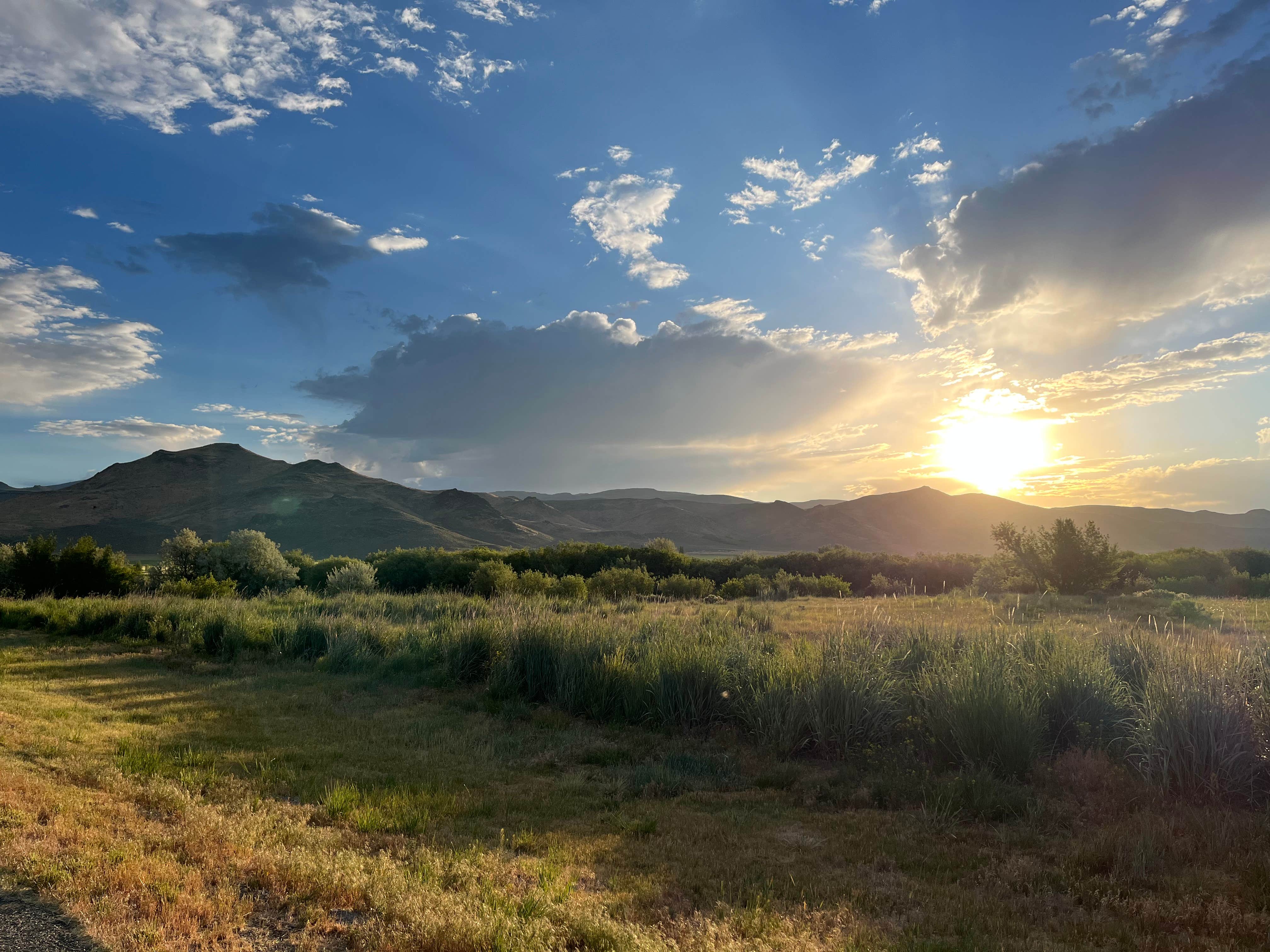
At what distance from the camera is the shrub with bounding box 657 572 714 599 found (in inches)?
1318

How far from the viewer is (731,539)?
430ft

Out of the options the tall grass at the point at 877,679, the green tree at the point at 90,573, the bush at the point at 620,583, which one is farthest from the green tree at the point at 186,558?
the bush at the point at 620,583

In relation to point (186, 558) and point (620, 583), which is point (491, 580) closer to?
point (620, 583)

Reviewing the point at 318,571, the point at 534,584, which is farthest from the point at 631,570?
the point at 318,571

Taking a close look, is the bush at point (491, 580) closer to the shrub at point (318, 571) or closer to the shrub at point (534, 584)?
the shrub at point (534, 584)

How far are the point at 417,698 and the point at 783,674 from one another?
6036 millimetres

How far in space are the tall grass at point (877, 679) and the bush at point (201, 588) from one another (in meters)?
8.32

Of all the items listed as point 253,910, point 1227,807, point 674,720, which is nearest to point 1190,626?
point 1227,807

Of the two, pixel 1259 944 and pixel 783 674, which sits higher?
pixel 783 674

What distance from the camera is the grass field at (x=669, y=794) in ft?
14.1

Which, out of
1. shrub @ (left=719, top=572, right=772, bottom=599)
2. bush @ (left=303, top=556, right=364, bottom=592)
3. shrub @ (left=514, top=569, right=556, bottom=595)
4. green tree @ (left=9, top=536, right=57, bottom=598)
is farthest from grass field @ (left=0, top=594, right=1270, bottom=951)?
shrub @ (left=719, top=572, right=772, bottom=599)

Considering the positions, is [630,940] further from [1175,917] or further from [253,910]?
[1175,917]

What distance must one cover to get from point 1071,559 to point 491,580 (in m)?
25.0

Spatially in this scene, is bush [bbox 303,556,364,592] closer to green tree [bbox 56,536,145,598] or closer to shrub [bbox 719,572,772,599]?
green tree [bbox 56,536,145,598]
